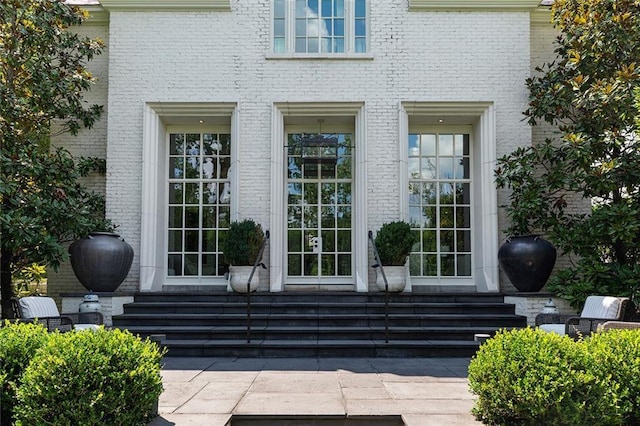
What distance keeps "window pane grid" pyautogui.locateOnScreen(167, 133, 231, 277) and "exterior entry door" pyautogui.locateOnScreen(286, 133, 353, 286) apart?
130cm

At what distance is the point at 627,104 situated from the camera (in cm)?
835

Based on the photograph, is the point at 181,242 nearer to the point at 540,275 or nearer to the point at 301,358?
the point at 301,358

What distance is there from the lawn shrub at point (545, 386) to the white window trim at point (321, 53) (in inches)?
298

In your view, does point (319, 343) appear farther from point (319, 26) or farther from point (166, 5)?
point (166, 5)

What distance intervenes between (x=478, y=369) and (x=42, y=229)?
707cm

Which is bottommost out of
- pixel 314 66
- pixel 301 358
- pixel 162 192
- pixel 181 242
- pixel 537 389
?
pixel 301 358

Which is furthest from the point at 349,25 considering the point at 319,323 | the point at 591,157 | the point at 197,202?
the point at 319,323

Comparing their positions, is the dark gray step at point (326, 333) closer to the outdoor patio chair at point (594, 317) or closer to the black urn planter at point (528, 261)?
the outdoor patio chair at point (594, 317)

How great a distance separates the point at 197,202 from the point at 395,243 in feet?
13.3

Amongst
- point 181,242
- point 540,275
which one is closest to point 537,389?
point 540,275

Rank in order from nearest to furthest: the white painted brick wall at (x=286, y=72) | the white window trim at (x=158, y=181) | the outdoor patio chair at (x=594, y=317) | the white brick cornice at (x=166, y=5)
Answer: the outdoor patio chair at (x=594, y=317), the white window trim at (x=158, y=181), the white painted brick wall at (x=286, y=72), the white brick cornice at (x=166, y=5)

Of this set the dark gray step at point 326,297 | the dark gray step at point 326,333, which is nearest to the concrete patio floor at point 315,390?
the dark gray step at point 326,333

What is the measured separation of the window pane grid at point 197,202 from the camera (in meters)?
10.9

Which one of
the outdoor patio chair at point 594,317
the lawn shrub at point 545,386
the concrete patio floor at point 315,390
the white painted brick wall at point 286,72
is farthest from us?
the white painted brick wall at point 286,72
